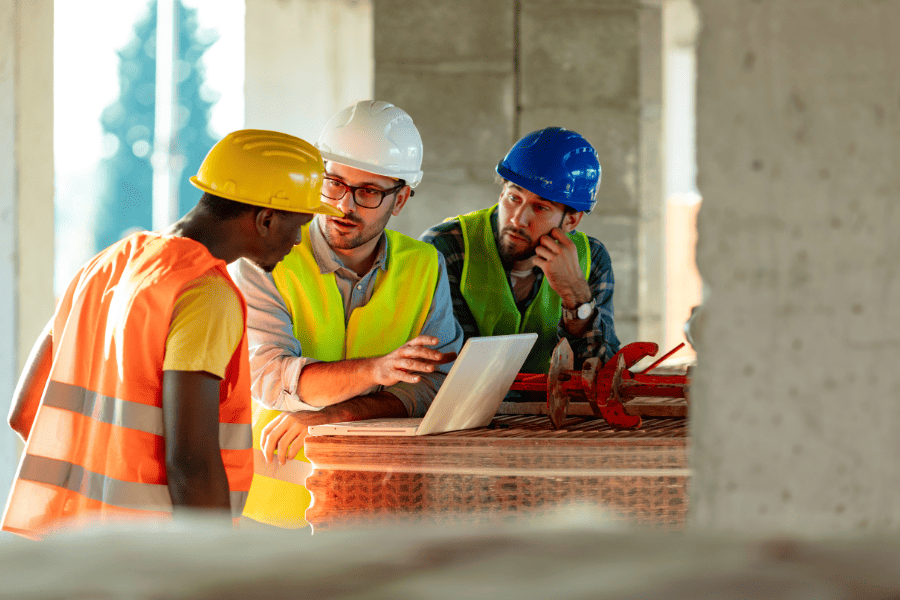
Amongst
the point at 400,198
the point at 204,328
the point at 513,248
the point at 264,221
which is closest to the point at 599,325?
the point at 513,248

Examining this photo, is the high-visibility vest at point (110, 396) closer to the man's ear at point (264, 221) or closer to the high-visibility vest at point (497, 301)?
the man's ear at point (264, 221)

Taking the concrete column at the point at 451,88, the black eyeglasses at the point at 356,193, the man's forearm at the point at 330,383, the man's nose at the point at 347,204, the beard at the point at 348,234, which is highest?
the concrete column at the point at 451,88

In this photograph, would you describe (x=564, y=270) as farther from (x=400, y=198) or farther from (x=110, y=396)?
(x=110, y=396)

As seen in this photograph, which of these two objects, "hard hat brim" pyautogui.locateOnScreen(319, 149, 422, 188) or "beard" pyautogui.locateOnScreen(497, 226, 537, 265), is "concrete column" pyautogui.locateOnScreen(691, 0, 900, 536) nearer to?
"hard hat brim" pyautogui.locateOnScreen(319, 149, 422, 188)

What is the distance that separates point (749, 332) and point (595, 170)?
9.48 ft

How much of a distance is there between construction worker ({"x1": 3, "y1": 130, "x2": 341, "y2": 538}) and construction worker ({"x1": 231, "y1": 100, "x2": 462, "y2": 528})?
482mm

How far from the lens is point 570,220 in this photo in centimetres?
400

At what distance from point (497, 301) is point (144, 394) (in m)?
1.95

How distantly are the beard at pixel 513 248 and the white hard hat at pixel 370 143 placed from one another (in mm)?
527

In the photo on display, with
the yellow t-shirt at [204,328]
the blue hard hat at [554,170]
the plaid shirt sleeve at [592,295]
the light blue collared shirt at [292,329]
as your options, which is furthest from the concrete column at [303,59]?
the yellow t-shirt at [204,328]

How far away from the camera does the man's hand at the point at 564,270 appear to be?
12.1ft

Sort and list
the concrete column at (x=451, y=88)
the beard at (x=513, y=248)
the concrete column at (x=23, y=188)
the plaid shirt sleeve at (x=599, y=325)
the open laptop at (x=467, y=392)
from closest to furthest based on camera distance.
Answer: the open laptop at (x=467, y=392), the plaid shirt sleeve at (x=599, y=325), the beard at (x=513, y=248), the concrete column at (x=23, y=188), the concrete column at (x=451, y=88)

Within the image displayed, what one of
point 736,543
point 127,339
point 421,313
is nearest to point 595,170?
point 421,313

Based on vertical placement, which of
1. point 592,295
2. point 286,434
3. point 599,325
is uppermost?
point 592,295
